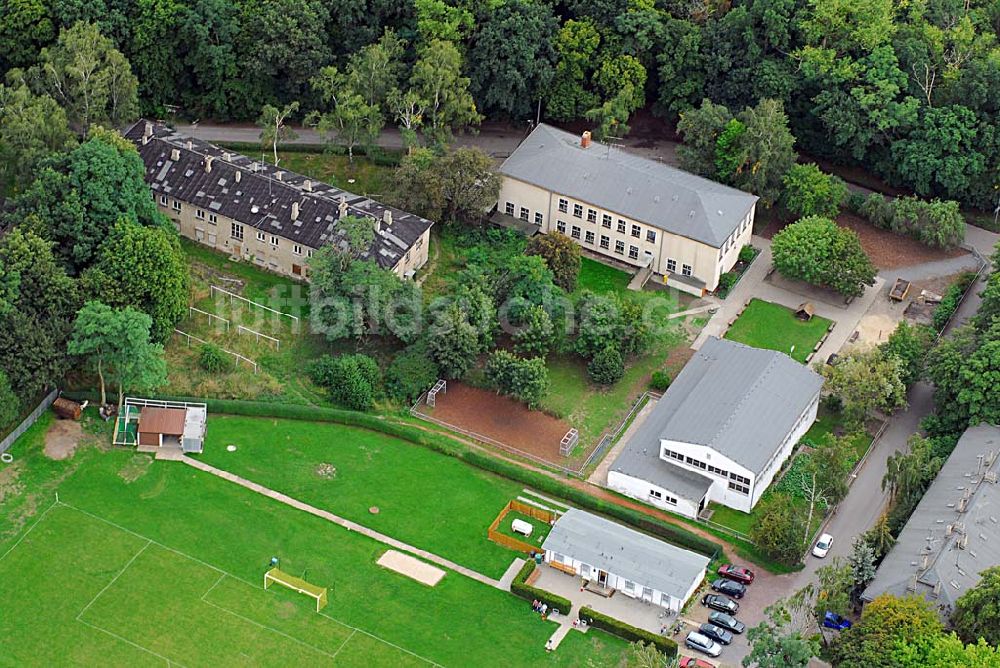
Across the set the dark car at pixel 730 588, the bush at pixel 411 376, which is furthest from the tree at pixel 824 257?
the dark car at pixel 730 588

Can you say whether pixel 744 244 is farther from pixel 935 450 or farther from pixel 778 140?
pixel 935 450

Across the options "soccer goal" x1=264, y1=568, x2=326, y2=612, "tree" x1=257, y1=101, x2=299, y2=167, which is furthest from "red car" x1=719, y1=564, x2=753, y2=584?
"tree" x1=257, y1=101, x2=299, y2=167

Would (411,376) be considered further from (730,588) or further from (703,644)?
(703,644)

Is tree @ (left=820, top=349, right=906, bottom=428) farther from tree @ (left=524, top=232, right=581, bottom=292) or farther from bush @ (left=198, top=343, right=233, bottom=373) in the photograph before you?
bush @ (left=198, top=343, right=233, bottom=373)

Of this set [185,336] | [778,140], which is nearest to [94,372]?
[185,336]

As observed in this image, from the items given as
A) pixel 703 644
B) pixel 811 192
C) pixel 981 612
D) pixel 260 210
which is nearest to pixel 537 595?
pixel 703 644

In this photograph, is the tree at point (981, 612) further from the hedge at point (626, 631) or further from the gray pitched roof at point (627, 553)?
the hedge at point (626, 631)
